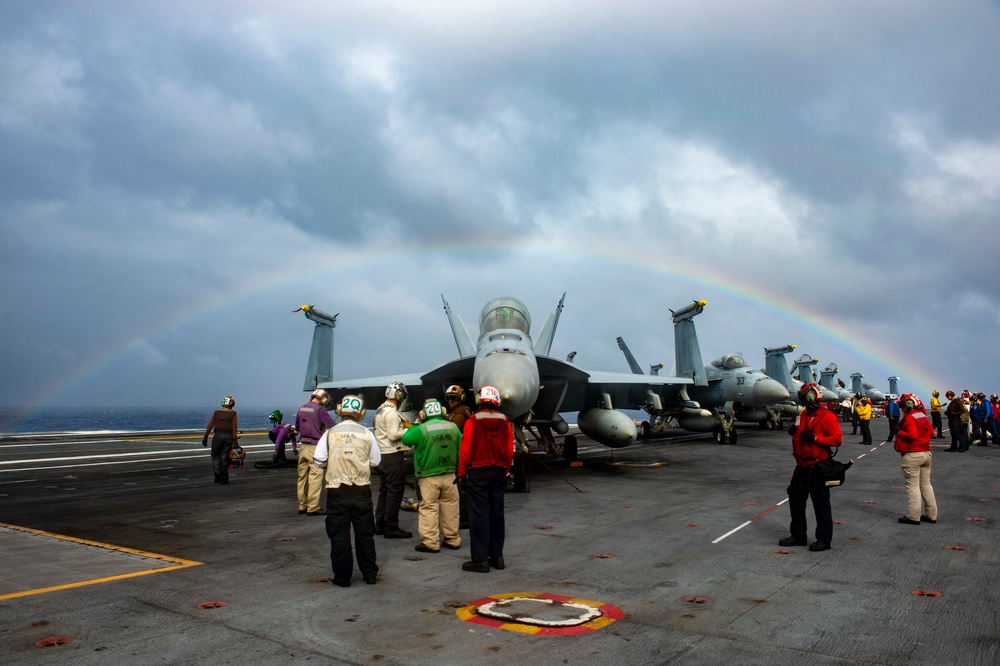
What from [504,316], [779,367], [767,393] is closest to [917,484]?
[504,316]

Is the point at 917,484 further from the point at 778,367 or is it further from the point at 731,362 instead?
the point at 778,367

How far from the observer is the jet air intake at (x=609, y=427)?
15.9m

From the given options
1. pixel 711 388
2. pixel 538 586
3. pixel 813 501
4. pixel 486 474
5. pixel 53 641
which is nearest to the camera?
pixel 53 641

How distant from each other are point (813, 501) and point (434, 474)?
14.7 ft

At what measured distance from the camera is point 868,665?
3.90 metres

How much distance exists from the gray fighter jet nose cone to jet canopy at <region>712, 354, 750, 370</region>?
189 centimetres

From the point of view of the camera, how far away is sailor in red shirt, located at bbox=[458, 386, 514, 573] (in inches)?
256

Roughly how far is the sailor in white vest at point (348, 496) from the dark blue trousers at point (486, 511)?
106 cm

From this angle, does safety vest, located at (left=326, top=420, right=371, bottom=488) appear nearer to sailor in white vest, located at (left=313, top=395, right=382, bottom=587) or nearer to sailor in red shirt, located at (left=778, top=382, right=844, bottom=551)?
sailor in white vest, located at (left=313, top=395, right=382, bottom=587)

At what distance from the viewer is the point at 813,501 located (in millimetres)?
7449

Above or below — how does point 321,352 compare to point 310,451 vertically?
above

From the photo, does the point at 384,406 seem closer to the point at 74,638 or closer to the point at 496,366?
the point at 496,366

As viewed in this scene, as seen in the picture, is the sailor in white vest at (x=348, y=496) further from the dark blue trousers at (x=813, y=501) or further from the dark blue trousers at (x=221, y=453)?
the dark blue trousers at (x=221, y=453)

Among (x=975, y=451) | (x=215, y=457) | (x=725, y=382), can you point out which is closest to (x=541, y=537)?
(x=215, y=457)
